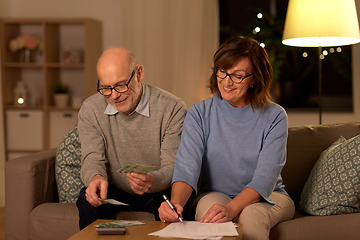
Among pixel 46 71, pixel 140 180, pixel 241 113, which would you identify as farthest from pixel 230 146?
pixel 46 71

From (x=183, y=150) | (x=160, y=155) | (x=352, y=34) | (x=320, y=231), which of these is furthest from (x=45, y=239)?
(x=352, y=34)

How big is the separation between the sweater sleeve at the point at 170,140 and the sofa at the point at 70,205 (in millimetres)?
245

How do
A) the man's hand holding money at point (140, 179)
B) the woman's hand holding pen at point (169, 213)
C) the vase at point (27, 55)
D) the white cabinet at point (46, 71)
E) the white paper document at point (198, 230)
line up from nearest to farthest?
the white paper document at point (198, 230)
the woman's hand holding pen at point (169, 213)
the man's hand holding money at point (140, 179)
the white cabinet at point (46, 71)
the vase at point (27, 55)

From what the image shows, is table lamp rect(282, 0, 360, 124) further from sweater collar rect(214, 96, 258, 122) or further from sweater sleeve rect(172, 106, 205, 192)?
sweater sleeve rect(172, 106, 205, 192)

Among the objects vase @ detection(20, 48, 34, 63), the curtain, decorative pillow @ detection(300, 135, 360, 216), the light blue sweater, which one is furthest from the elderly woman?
vase @ detection(20, 48, 34, 63)

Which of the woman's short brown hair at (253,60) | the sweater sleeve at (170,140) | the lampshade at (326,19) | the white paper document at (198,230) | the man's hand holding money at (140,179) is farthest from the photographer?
the lampshade at (326,19)

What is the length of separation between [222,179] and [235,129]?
223 mm

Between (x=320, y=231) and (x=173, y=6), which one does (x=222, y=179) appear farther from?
(x=173, y=6)

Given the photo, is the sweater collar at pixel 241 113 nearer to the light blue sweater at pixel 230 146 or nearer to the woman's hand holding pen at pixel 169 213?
the light blue sweater at pixel 230 146

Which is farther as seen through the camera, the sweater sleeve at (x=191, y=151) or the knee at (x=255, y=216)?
the sweater sleeve at (x=191, y=151)

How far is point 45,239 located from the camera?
6.25ft

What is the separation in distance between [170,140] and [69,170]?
624 mm

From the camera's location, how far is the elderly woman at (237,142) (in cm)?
155

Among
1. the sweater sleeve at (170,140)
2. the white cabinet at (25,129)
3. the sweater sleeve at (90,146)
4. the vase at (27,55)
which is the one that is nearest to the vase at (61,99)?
the white cabinet at (25,129)
